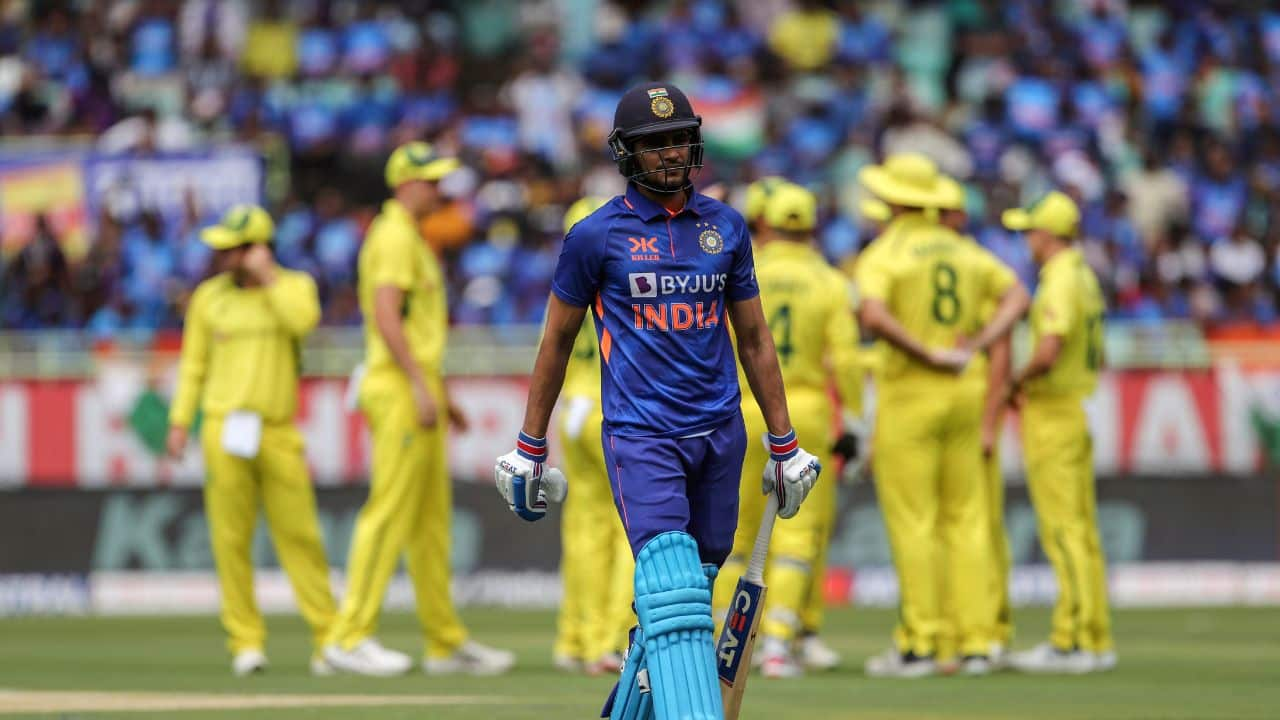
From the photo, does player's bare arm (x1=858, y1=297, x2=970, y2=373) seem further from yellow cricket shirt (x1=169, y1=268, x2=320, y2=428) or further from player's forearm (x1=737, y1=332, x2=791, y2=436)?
player's forearm (x1=737, y1=332, x2=791, y2=436)

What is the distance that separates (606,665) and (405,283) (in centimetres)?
258

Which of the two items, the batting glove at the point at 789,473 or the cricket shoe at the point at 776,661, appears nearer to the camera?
the batting glove at the point at 789,473

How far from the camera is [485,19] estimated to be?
2953 cm

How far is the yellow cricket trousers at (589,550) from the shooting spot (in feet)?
43.0

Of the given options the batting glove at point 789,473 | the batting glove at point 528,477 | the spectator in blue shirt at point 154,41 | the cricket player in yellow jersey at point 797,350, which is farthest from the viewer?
the spectator in blue shirt at point 154,41

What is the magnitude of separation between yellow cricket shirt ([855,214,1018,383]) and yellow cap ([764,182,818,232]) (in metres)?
0.44

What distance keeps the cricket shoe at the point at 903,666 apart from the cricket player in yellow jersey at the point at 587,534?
60.0 inches

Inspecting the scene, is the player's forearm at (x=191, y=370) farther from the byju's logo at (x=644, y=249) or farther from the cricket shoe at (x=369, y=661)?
the byju's logo at (x=644, y=249)

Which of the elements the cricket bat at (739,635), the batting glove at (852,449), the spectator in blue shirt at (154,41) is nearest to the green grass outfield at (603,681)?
the batting glove at (852,449)

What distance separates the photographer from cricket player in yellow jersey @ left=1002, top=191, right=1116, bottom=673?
1316 cm

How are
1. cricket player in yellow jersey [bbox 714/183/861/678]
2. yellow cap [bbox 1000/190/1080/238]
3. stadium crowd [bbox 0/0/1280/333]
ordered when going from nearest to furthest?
cricket player in yellow jersey [bbox 714/183/861/678]
yellow cap [bbox 1000/190/1080/238]
stadium crowd [bbox 0/0/1280/333]

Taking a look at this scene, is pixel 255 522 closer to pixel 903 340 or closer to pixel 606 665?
pixel 606 665

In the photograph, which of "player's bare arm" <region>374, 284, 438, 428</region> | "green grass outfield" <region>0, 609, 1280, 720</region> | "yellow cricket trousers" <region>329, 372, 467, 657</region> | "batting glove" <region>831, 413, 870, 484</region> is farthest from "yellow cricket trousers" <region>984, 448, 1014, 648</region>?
"player's bare arm" <region>374, 284, 438, 428</region>

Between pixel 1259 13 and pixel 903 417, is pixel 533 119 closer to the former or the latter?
pixel 1259 13
